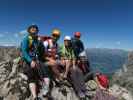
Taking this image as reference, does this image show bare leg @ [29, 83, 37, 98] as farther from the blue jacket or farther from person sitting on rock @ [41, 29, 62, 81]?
person sitting on rock @ [41, 29, 62, 81]

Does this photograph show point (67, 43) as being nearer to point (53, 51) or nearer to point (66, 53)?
point (66, 53)

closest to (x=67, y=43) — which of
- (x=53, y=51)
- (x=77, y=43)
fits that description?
(x=53, y=51)

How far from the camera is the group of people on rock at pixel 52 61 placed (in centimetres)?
1630

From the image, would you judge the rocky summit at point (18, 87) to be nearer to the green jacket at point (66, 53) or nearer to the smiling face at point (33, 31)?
the green jacket at point (66, 53)

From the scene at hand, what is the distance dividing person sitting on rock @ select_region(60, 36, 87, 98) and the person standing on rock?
2.12 meters

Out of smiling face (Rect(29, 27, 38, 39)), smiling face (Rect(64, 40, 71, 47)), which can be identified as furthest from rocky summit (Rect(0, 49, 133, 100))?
smiling face (Rect(29, 27, 38, 39))

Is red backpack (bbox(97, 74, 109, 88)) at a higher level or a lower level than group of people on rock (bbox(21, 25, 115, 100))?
lower

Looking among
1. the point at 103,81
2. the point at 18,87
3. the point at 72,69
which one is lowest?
the point at 103,81

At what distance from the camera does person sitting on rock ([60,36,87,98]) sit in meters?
18.0

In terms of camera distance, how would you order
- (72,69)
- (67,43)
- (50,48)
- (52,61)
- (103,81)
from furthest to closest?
(103,81) → (67,43) → (50,48) → (72,69) → (52,61)

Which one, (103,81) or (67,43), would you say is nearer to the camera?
(67,43)

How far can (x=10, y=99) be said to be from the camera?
16.5 meters

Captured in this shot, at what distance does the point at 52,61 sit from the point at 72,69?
61.3 inches

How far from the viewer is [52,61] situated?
17.7 metres
